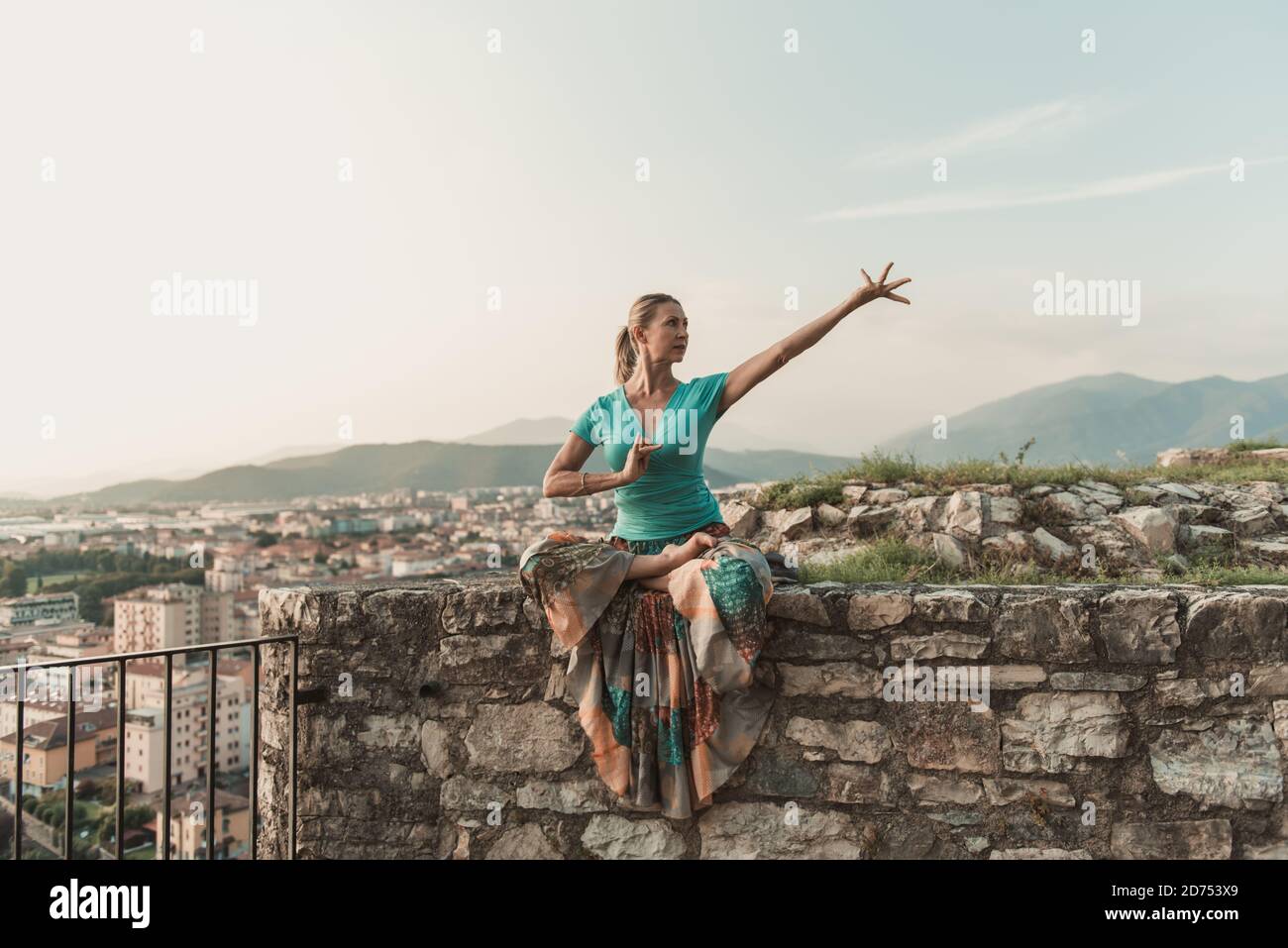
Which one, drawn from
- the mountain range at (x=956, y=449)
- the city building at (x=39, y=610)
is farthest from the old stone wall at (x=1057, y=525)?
the city building at (x=39, y=610)

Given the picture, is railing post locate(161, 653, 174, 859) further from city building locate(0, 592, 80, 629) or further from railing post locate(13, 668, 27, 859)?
city building locate(0, 592, 80, 629)

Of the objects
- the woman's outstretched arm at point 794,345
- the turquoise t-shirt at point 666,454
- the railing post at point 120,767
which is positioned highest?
the woman's outstretched arm at point 794,345

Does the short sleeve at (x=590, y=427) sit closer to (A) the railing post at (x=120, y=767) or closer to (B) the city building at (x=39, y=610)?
(A) the railing post at (x=120, y=767)

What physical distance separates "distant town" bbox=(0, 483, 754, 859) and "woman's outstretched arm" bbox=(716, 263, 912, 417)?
89cm

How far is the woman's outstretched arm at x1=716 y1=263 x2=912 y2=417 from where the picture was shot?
9.38 feet

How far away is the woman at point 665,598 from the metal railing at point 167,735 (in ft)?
3.61

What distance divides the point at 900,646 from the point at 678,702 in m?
0.78

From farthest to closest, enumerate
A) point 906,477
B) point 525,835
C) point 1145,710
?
point 906,477 → point 525,835 → point 1145,710

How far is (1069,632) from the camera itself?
2697 millimetres

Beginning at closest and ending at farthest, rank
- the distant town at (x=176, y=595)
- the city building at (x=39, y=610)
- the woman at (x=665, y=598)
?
1. the woman at (x=665, y=598)
2. the distant town at (x=176, y=595)
3. the city building at (x=39, y=610)

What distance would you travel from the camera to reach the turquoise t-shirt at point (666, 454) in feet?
9.85

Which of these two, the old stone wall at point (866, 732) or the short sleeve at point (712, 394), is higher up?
the short sleeve at point (712, 394)

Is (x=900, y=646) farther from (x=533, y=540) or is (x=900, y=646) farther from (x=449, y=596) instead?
(x=449, y=596)
